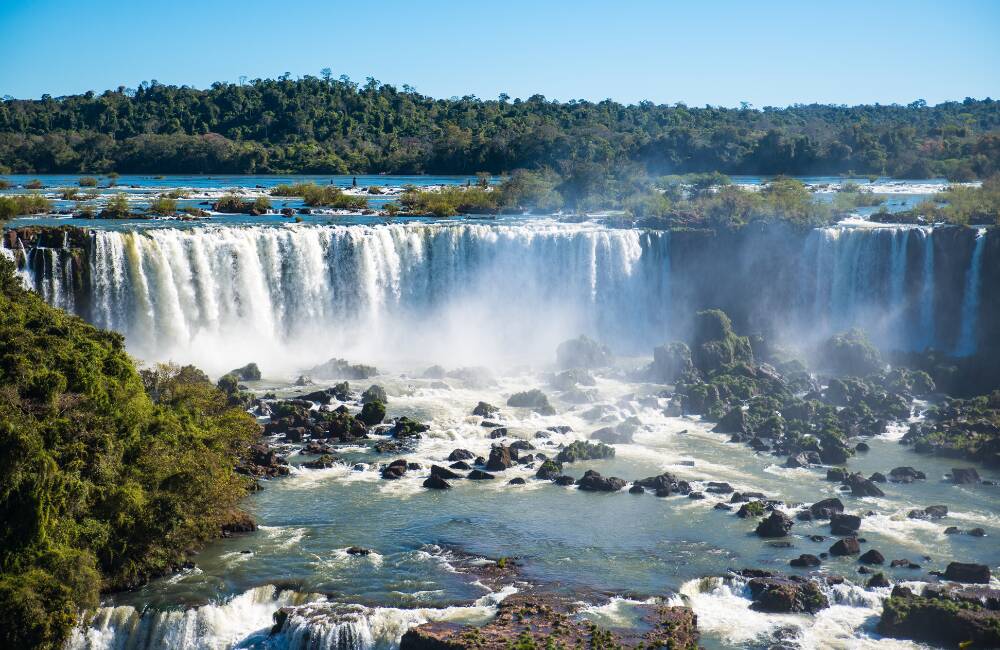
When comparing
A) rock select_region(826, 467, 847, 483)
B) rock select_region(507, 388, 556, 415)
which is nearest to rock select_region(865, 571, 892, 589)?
rock select_region(826, 467, 847, 483)

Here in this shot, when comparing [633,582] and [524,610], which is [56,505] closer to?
[524,610]

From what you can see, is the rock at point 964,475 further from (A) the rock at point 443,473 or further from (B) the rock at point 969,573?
(A) the rock at point 443,473

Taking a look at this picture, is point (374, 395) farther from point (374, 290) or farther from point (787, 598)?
point (787, 598)

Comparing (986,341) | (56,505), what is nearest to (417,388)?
(56,505)


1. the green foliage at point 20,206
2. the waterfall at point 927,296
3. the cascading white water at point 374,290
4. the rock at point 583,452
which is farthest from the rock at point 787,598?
the green foliage at point 20,206

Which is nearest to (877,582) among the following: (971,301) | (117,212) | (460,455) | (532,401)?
(460,455)

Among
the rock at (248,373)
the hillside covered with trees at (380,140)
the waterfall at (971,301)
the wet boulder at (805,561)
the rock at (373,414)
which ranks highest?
the hillside covered with trees at (380,140)

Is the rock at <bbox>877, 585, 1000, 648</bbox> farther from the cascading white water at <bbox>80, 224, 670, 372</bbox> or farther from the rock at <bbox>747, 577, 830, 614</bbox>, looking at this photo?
the cascading white water at <bbox>80, 224, 670, 372</bbox>
